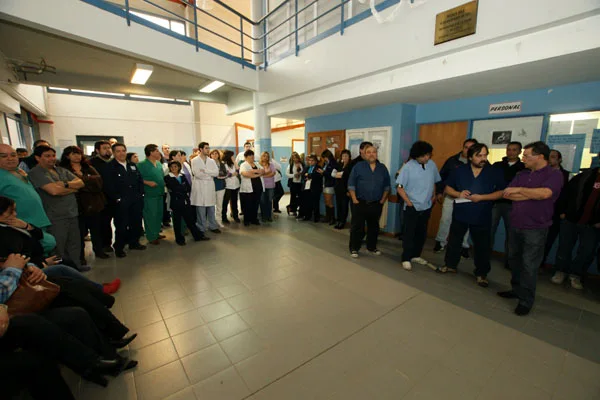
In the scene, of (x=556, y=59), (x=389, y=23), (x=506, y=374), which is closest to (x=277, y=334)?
(x=506, y=374)

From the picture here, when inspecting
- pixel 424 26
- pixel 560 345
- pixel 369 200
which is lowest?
pixel 560 345

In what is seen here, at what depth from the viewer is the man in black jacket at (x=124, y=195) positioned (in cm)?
388

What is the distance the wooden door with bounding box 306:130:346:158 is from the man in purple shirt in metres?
3.78

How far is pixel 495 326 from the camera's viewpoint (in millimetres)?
2404

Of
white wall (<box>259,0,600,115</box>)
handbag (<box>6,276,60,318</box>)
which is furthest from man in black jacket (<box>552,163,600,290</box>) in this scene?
handbag (<box>6,276,60,318</box>)

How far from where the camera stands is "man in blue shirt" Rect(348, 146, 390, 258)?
385 cm

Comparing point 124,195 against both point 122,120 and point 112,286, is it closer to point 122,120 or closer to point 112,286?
point 112,286

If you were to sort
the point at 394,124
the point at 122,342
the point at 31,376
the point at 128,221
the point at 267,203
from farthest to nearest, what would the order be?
the point at 267,203
the point at 394,124
the point at 128,221
the point at 122,342
the point at 31,376

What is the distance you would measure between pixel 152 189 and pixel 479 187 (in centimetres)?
477

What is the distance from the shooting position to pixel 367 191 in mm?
3867

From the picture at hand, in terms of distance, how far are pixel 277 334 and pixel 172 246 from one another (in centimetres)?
303

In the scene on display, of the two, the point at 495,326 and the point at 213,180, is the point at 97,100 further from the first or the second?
the point at 495,326

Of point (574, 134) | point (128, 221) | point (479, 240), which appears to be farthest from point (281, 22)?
point (479, 240)

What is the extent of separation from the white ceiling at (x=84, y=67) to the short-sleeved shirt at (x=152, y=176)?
2075 millimetres
